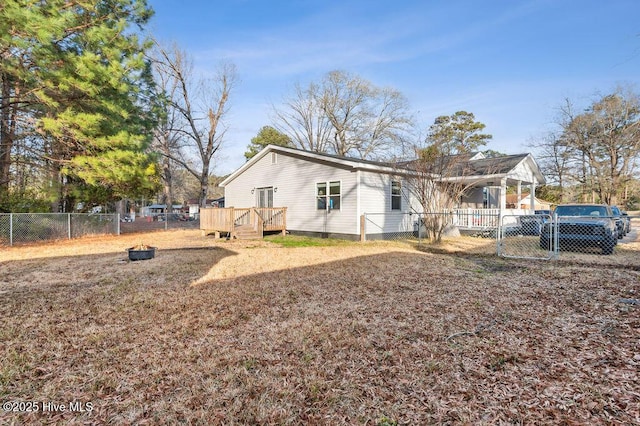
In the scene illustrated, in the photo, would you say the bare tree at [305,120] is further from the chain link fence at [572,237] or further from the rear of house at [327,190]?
the chain link fence at [572,237]

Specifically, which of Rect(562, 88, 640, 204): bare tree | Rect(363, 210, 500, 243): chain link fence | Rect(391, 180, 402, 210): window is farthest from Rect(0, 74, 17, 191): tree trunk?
Rect(562, 88, 640, 204): bare tree

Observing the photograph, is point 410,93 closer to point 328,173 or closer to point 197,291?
point 328,173

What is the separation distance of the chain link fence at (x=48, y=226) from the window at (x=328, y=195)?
9.95 meters

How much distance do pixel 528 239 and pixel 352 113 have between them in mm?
21610

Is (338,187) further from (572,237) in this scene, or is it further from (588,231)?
(588,231)

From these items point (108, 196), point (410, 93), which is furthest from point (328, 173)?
point (410, 93)

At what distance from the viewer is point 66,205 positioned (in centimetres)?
1470

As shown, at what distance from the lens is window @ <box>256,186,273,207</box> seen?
51.4 feet

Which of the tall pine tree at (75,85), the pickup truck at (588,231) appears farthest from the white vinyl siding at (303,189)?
the pickup truck at (588,231)

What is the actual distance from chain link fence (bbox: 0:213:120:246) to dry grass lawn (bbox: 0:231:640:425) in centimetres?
641

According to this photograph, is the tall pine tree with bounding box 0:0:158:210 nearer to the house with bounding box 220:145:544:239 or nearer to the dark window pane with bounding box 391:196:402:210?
the house with bounding box 220:145:544:239

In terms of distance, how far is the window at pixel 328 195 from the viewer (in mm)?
12711

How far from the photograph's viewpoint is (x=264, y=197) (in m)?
16.0

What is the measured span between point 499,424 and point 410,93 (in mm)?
32011
